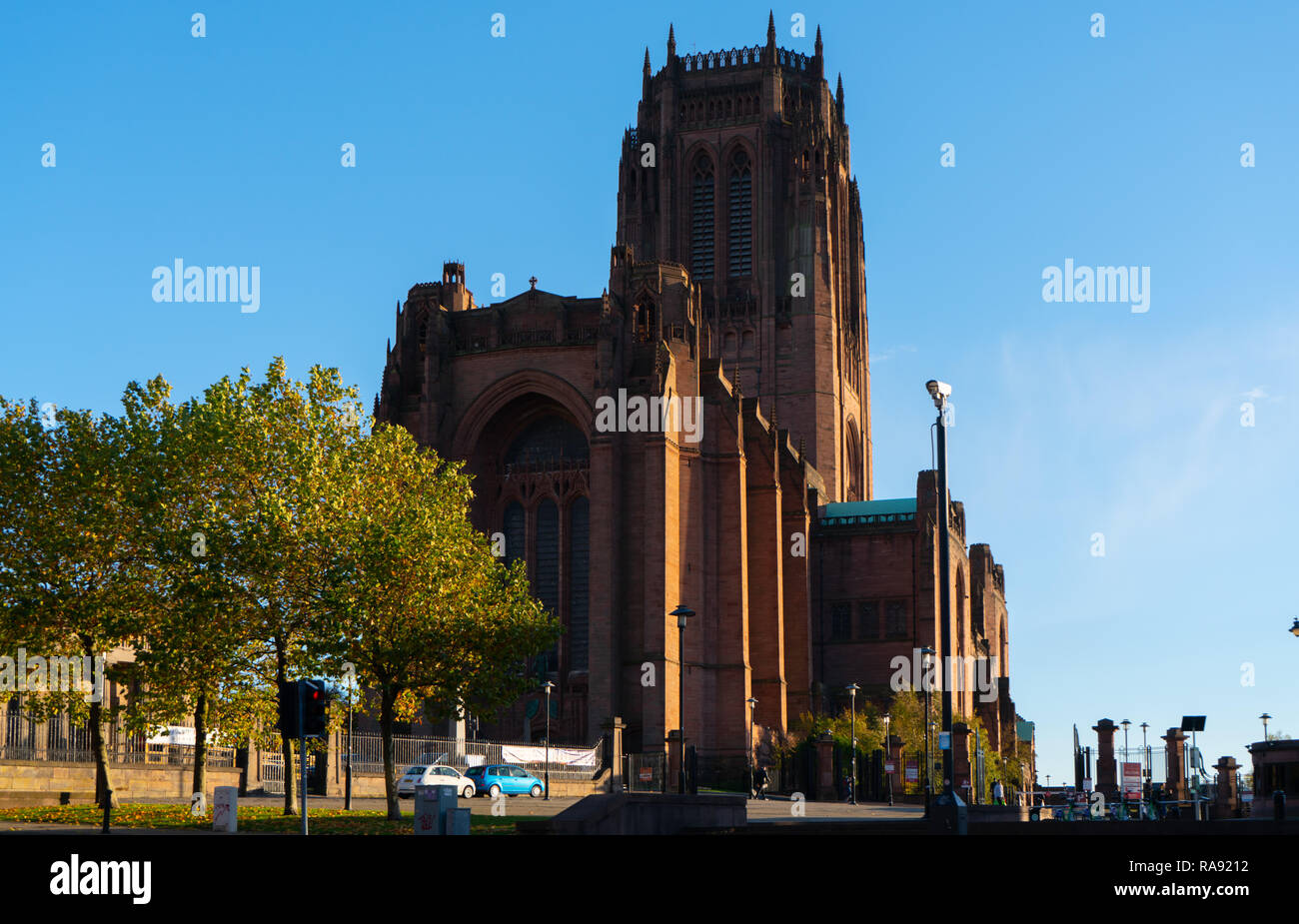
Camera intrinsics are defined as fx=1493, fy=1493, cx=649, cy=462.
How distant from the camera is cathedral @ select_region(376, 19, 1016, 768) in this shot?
193ft

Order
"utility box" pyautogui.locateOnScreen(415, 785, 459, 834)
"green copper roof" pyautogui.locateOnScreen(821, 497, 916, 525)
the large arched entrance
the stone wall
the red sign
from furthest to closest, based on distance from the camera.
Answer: "green copper roof" pyautogui.locateOnScreen(821, 497, 916, 525)
the large arched entrance
the red sign
the stone wall
"utility box" pyautogui.locateOnScreen(415, 785, 459, 834)

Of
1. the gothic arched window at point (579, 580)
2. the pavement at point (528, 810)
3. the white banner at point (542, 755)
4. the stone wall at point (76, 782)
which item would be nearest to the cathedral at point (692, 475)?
the gothic arched window at point (579, 580)

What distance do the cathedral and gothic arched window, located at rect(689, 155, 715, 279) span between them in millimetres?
261

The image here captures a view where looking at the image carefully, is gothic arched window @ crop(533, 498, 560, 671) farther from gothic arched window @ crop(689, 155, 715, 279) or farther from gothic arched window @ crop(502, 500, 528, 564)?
gothic arched window @ crop(689, 155, 715, 279)

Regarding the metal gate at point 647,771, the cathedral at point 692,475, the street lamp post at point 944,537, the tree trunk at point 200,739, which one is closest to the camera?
the street lamp post at point 944,537

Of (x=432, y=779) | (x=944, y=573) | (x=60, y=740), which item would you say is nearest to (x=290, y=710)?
(x=944, y=573)

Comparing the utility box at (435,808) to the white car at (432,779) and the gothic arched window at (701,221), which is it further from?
the gothic arched window at (701,221)

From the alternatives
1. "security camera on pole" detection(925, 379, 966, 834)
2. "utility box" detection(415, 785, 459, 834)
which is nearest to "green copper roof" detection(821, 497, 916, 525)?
"security camera on pole" detection(925, 379, 966, 834)

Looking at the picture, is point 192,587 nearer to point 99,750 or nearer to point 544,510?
point 99,750

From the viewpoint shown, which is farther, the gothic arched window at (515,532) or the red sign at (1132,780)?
the gothic arched window at (515,532)

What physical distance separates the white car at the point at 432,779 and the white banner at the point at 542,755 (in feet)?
30.7

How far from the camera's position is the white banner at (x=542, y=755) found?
173 ft
